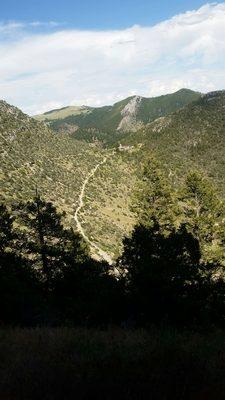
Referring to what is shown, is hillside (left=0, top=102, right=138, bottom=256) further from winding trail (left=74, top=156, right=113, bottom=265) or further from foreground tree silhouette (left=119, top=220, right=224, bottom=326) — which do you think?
foreground tree silhouette (left=119, top=220, right=224, bottom=326)

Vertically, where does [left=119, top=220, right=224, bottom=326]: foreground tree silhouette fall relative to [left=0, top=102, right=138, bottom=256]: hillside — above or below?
below

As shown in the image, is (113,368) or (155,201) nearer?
(113,368)

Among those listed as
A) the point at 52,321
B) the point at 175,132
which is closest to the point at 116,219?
the point at 52,321

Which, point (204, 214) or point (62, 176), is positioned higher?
point (62, 176)

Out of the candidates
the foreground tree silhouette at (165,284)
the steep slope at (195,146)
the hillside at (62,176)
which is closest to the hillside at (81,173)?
the hillside at (62,176)

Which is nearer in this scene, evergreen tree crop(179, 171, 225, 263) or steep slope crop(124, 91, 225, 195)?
evergreen tree crop(179, 171, 225, 263)

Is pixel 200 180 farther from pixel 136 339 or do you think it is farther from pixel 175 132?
pixel 175 132

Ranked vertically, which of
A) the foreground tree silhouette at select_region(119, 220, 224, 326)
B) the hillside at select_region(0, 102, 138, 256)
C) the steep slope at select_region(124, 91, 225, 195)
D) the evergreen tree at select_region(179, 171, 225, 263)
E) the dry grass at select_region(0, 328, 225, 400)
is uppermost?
the steep slope at select_region(124, 91, 225, 195)

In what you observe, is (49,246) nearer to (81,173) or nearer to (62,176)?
(62,176)

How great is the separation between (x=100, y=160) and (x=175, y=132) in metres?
83.9

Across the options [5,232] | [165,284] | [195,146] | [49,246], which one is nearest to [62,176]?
[49,246]

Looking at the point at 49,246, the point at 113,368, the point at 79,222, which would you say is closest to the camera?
the point at 113,368

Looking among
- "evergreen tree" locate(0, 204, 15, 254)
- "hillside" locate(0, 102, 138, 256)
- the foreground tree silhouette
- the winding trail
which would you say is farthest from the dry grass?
"hillside" locate(0, 102, 138, 256)

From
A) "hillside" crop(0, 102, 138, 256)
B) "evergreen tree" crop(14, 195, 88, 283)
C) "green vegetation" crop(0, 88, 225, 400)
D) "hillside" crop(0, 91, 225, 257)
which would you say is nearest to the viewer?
"green vegetation" crop(0, 88, 225, 400)
